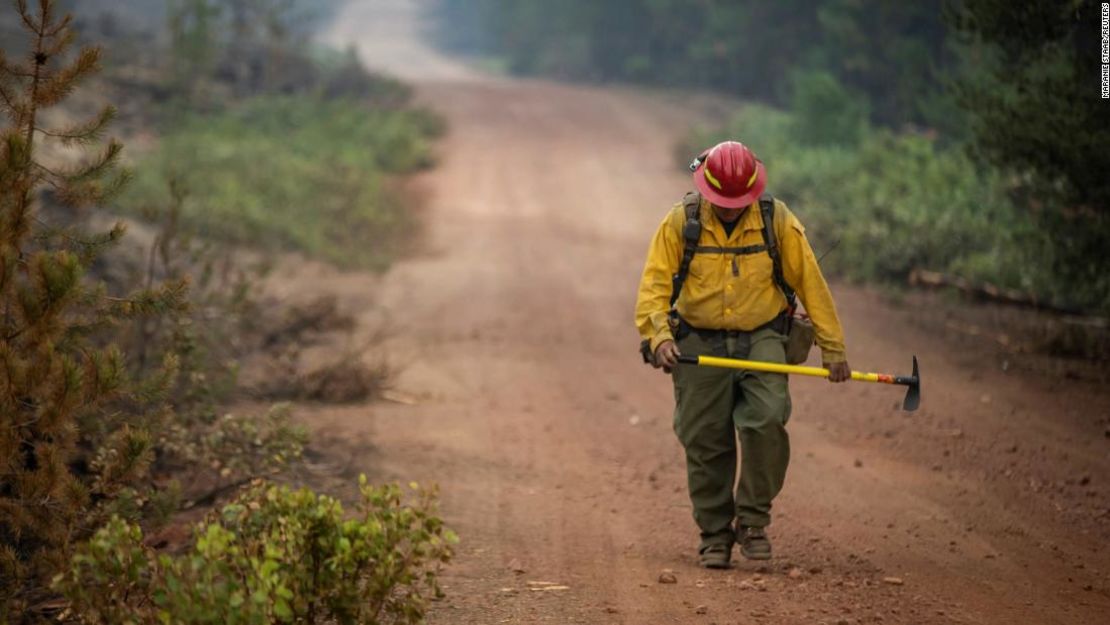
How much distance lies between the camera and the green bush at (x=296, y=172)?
1730 centimetres

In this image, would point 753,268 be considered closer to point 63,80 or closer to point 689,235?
point 689,235

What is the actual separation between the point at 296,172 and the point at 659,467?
44.0 ft

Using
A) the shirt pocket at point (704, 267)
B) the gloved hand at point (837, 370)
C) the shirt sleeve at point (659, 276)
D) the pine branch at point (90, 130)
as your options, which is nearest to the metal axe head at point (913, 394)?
the gloved hand at point (837, 370)

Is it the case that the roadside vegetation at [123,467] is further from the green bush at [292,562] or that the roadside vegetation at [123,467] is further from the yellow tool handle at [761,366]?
the yellow tool handle at [761,366]

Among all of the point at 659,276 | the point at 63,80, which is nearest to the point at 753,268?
the point at 659,276

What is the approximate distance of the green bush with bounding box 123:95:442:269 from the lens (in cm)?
1730

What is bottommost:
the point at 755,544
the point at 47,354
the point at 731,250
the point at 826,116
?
the point at 755,544

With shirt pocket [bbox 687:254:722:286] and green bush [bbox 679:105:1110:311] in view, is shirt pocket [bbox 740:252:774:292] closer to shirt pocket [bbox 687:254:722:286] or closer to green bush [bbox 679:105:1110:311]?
shirt pocket [bbox 687:254:722:286]

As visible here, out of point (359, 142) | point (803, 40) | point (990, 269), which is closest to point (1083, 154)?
point (990, 269)

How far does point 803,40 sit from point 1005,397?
2314cm

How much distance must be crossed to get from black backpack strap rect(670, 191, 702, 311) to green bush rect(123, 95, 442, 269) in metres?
9.55

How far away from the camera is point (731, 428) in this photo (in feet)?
20.5

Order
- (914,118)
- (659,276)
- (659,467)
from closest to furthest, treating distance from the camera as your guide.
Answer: (659,276) → (659,467) → (914,118)

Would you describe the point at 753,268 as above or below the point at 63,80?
below
